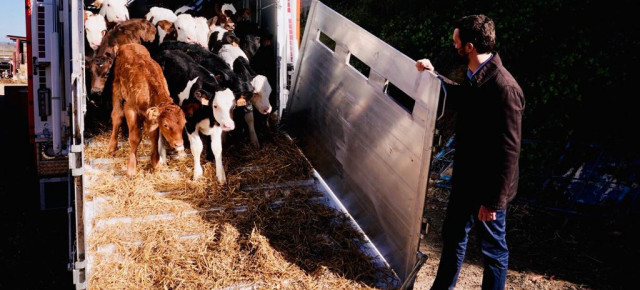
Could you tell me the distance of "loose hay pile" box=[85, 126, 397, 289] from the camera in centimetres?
364

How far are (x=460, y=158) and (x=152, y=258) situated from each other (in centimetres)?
235

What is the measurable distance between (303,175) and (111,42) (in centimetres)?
287

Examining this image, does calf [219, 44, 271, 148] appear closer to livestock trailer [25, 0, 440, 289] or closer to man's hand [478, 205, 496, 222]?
livestock trailer [25, 0, 440, 289]

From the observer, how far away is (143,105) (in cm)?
486

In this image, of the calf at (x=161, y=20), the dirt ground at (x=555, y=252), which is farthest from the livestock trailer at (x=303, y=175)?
the calf at (x=161, y=20)

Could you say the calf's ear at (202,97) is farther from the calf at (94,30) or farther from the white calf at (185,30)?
the calf at (94,30)

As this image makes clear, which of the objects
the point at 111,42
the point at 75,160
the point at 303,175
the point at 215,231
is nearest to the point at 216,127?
the point at 303,175

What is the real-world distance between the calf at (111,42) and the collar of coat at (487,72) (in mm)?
4168

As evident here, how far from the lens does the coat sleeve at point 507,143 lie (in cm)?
310

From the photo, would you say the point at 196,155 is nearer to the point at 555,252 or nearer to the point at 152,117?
the point at 152,117

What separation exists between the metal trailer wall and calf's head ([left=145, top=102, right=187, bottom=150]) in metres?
1.42

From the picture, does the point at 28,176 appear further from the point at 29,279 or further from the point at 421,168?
the point at 421,168

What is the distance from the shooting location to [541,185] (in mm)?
6121

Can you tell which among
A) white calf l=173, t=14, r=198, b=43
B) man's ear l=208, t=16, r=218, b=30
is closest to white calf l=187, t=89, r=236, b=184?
white calf l=173, t=14, r=198, b=43
